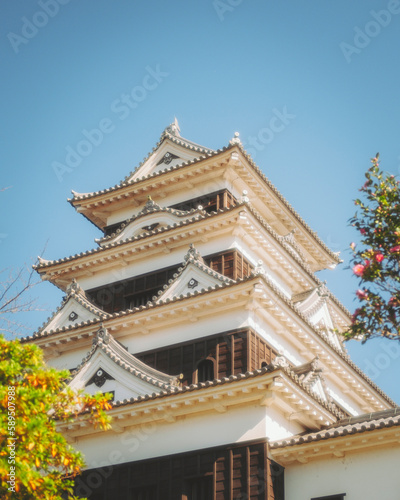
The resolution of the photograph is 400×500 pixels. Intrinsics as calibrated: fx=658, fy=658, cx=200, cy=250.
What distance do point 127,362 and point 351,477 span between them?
6895 millimetres

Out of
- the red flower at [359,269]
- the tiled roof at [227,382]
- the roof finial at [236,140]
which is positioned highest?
the roof finial at [236,140]

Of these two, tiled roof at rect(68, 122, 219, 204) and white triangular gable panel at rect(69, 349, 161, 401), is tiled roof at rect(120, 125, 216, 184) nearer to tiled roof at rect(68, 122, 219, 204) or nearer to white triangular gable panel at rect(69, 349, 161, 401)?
tiled roof at rect(68, 122, 219, 204)

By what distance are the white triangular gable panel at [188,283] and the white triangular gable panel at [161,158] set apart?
20.6 feet

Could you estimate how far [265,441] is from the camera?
16.0 meters

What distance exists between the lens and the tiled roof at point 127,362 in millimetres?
17719

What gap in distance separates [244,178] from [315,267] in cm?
664

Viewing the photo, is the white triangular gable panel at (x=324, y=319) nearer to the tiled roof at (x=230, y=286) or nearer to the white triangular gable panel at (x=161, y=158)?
the tiled roof at (x=230, y=286)

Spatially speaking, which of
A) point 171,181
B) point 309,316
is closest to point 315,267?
point 309,316

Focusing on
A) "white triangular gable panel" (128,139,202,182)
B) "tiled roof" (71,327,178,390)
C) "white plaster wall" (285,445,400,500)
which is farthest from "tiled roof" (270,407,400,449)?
"white triangular gable panel" (128,139,202,182)

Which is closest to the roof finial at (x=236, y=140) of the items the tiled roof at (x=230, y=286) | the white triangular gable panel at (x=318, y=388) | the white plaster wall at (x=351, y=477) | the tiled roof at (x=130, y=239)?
the tiled roof at (x=130, y=239)

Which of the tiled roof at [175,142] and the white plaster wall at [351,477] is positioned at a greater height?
the tiled roof at [175,142]

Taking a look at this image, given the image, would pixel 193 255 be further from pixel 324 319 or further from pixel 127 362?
pixel 324 319

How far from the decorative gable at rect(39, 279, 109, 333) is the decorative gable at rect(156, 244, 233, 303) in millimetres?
2681

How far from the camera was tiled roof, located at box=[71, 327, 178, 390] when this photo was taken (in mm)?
17719
